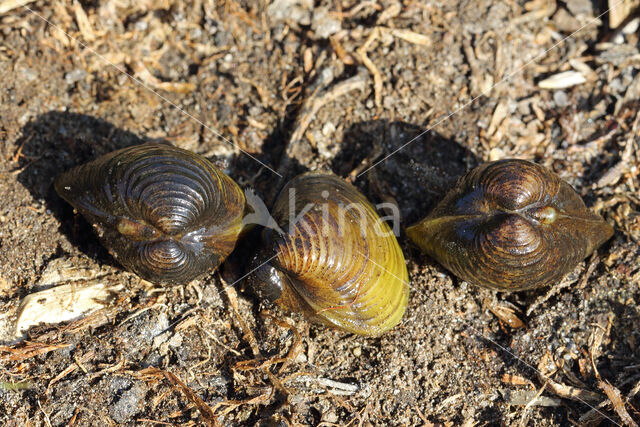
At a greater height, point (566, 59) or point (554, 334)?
point (566, 59)

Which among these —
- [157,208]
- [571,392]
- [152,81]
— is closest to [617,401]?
[571,392]

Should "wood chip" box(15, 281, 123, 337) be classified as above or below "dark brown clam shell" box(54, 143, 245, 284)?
below

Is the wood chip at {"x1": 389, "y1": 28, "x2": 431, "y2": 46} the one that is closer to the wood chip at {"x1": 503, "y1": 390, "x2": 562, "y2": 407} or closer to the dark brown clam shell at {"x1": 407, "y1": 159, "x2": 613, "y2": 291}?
the dark brown clam shell at {"x1": 407, "y1": 159, "x2": 613, "y2": 291}

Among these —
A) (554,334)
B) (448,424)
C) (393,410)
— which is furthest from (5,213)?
(554,334)

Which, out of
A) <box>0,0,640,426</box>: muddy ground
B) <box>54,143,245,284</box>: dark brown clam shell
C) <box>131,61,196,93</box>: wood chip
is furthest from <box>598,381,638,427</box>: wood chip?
<box>131,61,196,93</box>: wood chip

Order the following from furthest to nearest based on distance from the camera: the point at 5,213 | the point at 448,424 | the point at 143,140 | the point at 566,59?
1. the point at 566,59
2. the point at 143,140
3. the point at 5,213
4. the point at 448,424

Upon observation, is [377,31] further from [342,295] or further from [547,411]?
[547,411]

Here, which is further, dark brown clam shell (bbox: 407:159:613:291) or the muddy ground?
the muddy ground
